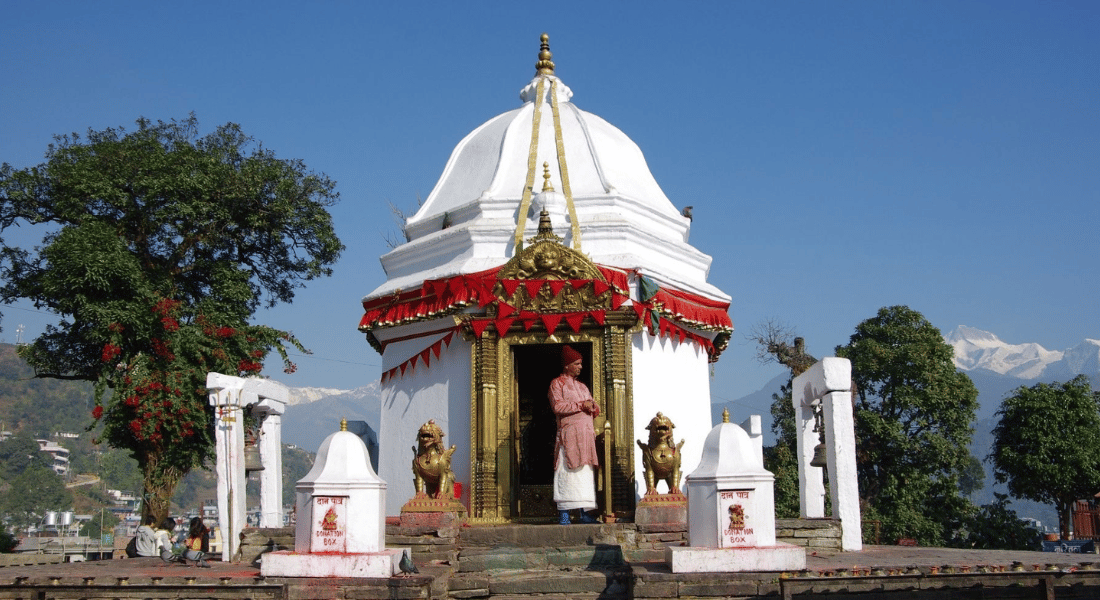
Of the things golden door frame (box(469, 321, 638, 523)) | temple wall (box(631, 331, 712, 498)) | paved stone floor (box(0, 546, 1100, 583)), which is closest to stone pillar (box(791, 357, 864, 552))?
paved stone floor (box(0, 546, 1100, 583))

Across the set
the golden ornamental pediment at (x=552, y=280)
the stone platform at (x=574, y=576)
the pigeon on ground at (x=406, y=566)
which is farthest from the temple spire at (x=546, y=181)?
the pigeon on ground at (x=406, y=566)

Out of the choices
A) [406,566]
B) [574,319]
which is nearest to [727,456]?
[406,566]

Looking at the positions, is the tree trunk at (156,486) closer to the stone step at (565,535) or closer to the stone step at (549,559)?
the stone step at (565,535)

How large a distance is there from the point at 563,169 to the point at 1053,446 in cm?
1818

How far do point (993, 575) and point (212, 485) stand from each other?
199m

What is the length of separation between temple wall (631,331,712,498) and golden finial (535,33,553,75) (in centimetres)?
626

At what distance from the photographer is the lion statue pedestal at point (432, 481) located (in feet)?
39.4

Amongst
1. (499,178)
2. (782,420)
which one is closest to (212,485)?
(782,420)

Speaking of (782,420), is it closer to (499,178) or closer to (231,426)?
(499,178)

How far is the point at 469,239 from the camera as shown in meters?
15.5

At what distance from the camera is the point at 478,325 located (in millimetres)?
13914

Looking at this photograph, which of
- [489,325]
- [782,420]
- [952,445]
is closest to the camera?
[489,325]

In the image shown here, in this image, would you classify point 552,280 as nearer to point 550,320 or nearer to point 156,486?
point 550,320

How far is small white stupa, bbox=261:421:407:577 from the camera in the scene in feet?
32.2
